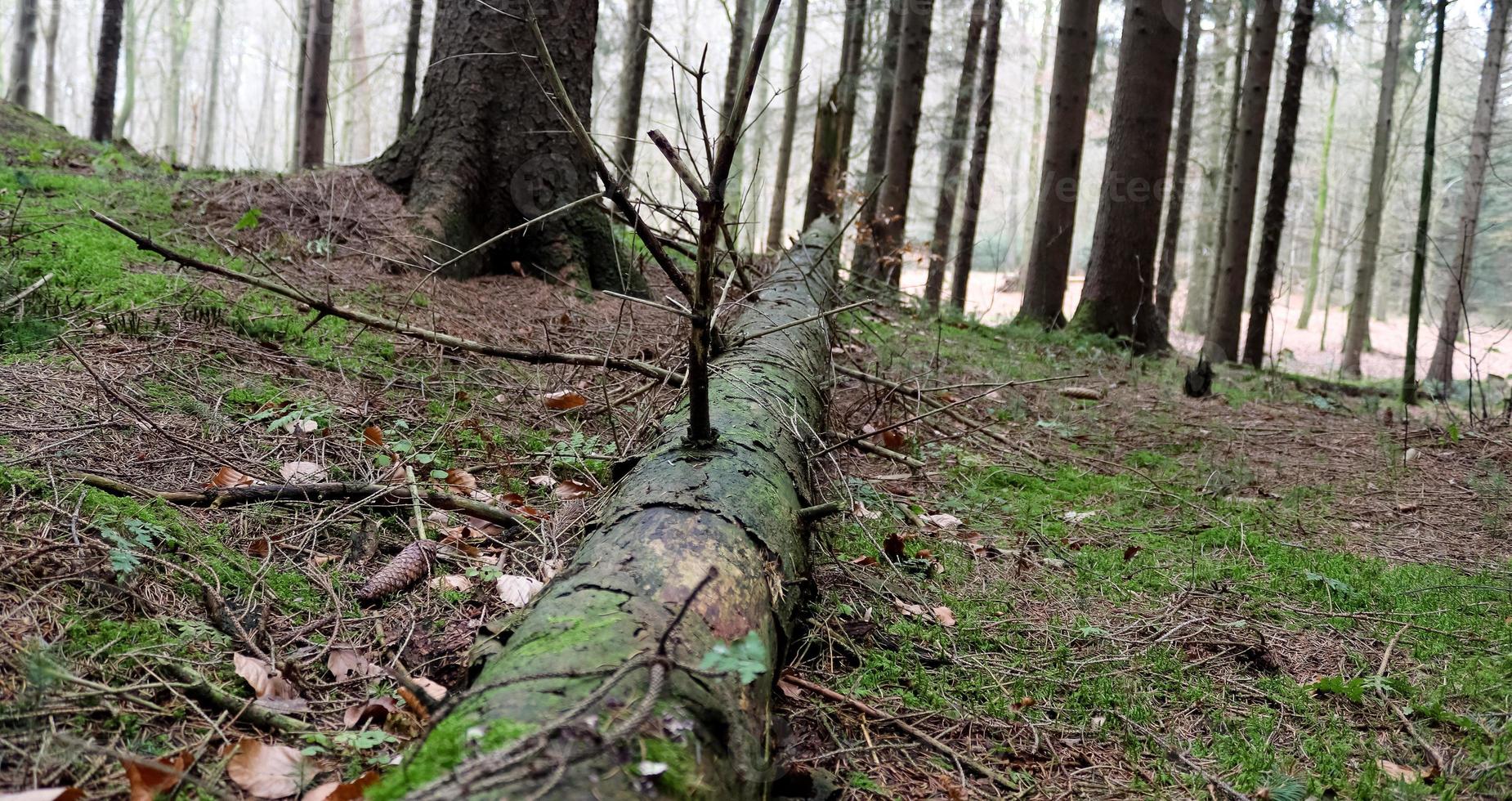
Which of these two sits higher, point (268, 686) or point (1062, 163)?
point (1062, 163)

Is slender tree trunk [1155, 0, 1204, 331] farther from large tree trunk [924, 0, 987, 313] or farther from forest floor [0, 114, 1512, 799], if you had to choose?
forest floor [0, 114, 1512, 799]

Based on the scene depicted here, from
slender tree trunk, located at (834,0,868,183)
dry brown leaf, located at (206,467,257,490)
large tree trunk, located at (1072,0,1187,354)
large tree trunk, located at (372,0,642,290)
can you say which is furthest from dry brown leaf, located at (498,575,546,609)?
slender tree trunk, located at (834,0,868,183)

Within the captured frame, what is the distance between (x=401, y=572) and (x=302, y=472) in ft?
2.33

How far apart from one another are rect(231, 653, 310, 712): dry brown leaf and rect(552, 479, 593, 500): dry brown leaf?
1.29 meters

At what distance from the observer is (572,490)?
307 cm

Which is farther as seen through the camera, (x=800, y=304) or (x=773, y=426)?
(x=800, y=304)

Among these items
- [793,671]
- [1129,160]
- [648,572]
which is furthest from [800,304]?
[1129,160]

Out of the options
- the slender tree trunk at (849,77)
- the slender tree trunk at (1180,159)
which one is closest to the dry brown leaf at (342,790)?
the slender tree trunk at (849,77)

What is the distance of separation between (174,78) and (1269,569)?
133 ft

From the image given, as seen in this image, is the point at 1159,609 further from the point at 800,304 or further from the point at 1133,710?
the point at 800,304

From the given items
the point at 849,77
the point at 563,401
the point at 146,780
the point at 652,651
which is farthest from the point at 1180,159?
the point at 146,780

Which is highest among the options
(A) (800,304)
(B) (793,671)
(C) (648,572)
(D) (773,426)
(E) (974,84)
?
(E) (974,84)

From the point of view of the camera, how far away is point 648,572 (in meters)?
1.71

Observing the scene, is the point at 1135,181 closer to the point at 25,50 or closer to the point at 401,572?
the point at 401,572
